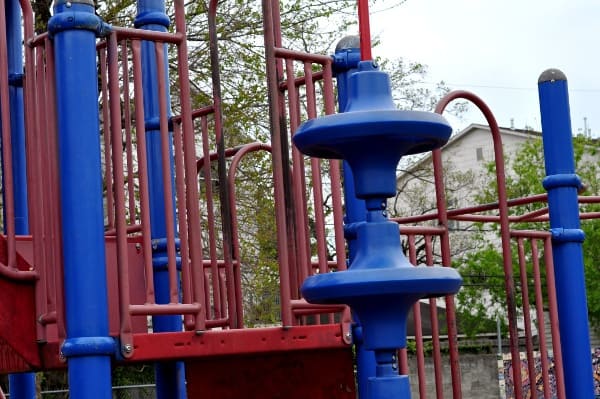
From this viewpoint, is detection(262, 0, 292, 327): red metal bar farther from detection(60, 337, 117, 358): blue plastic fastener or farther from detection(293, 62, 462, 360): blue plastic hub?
detection(60, 337, 117, 358): blue plastic fastener

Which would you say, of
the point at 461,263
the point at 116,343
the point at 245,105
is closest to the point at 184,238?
the point at 116,343

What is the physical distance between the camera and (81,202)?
3.03m

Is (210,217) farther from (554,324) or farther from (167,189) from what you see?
(554,324)

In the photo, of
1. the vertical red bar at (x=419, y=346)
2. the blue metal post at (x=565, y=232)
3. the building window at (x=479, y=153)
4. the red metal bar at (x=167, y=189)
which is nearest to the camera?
the red metal bar at (x=167, y=189)

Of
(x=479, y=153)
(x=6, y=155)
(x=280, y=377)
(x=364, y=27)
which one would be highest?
(x=479, y=153)

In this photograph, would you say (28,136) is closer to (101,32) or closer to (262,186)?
(101,32)

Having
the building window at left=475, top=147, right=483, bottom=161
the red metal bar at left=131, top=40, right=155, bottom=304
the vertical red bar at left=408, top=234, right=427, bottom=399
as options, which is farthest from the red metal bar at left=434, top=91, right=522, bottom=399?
the building window at left=475, top=147, right=483, bottom=161

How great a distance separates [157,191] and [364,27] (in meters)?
1.47

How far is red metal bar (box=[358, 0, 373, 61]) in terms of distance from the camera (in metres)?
3.02

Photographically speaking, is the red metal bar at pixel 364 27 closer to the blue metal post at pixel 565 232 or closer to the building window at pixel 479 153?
the blue metal post at pixel 565 232

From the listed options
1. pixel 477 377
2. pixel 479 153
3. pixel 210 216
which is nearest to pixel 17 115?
pixel 210 216

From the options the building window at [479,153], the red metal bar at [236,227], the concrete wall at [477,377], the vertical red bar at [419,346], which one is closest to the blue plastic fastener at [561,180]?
the vertical red bar at [419,346]

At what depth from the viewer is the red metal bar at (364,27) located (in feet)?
9.91

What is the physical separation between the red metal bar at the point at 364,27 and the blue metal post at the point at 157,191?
1271 mm
